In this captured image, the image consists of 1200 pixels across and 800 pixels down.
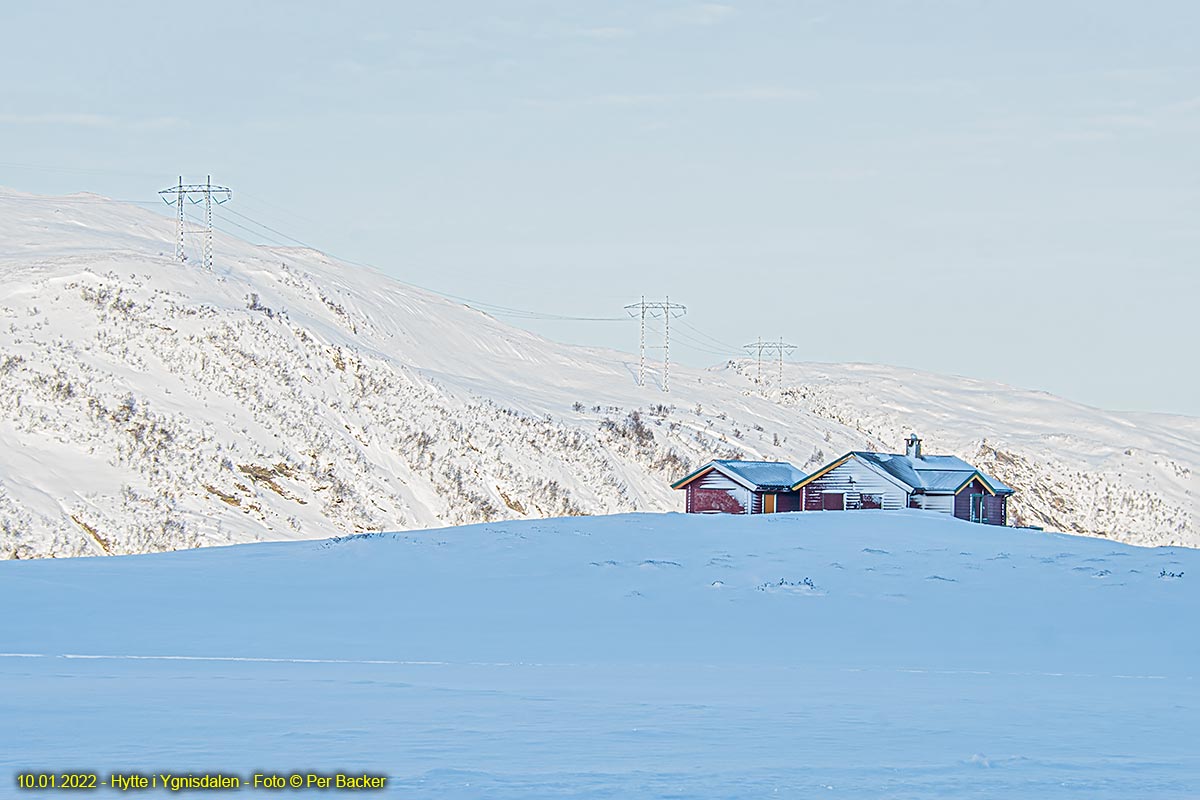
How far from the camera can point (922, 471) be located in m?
56.0

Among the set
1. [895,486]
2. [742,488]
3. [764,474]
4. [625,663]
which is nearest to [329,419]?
[742,488]

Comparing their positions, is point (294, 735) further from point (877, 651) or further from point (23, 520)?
point (23, 520)

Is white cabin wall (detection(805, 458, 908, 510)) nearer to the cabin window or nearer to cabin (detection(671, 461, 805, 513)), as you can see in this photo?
cabin (detection(671, 461, 805, 513))

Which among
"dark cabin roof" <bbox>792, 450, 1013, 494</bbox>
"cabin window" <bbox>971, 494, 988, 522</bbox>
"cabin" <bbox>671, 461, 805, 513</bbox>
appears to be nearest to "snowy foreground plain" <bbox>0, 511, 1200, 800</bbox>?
"dark cabin roof" <bbox>792, 450, 1013, 494</bbox>

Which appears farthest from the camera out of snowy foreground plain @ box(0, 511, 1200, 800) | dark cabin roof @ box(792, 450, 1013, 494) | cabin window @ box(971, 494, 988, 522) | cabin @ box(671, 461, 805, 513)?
cabin @ box(671, 461, 805, 513)

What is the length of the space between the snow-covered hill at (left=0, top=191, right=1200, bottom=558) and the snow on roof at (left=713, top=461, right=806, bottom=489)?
30.0ft

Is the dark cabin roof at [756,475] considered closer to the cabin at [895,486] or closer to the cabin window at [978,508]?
the cabin at [895,486]

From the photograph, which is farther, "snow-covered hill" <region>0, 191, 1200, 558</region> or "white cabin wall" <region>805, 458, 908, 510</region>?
"white cabin wall" <region>805, 458, 908, 510</region>

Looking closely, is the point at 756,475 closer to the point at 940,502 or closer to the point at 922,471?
the point at 922,471

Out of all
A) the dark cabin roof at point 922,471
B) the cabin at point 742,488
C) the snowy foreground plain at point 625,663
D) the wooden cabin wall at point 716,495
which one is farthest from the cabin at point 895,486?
the snowy foreground plain at point 625,663

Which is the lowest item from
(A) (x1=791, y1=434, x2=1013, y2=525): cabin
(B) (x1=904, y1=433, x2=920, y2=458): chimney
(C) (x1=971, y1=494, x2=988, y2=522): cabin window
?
(C) (x1=971, y1=494, x2=988, y2=522): cabin window

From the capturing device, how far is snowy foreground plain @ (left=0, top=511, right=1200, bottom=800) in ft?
29.8

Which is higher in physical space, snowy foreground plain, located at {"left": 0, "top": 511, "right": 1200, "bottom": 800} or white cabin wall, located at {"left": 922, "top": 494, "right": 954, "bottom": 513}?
snowy foreground plain, located at {"left": 0, "top": 511, "right": 1200, "bottom": 800}

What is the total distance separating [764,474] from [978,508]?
28.7 feet
